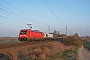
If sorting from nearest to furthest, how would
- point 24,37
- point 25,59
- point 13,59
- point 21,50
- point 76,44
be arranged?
point 13,59
point 25,59
point 21,50
point 24,37
point 76,44

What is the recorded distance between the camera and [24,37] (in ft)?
154

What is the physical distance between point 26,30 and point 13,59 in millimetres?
29191

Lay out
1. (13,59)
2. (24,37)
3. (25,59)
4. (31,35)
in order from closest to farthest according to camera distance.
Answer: (13,59) → (25,59) → (24,37) → (31,35)

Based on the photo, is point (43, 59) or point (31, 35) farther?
point (31, 35)

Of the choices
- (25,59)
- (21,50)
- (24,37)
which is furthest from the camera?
(24,37)

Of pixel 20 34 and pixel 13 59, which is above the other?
pixel 20 34

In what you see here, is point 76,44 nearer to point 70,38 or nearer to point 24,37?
point 70,38

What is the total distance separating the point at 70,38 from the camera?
263 ft

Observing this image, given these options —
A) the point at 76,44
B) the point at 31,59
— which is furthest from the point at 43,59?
the point at 76,44

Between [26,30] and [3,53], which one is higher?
[26,30]

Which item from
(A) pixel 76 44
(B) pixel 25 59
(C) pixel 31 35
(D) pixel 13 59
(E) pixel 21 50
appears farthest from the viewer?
(A) pixel 76 44

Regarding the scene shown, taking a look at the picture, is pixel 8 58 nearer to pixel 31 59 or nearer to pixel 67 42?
pixel 31 59

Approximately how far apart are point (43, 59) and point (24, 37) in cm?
2562

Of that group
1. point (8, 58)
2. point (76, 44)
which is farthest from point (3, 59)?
point (76, 44)
